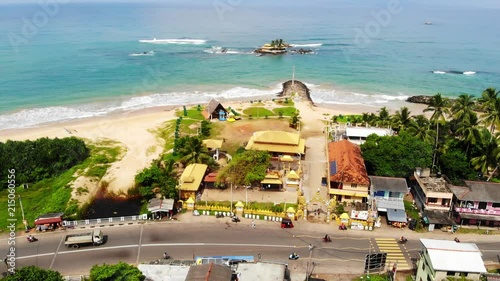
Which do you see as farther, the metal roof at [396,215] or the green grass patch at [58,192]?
the green grass patch at [58,192]

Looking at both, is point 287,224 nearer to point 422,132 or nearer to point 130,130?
point 422,132

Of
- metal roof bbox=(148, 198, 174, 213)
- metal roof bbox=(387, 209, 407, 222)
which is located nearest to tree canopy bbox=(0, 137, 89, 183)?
metal roof bbox=(148, 198, 174, 213)

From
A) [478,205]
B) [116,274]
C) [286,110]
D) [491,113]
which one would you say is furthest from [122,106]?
[478,205]

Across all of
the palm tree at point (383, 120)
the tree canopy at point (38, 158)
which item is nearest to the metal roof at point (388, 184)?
the palm tree at point (383, 120)

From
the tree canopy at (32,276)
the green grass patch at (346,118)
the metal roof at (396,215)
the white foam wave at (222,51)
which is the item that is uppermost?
the white foam wave at (222,51)

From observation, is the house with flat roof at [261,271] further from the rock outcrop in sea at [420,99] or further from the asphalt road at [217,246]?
the rock outcrop in sea at [420,99]

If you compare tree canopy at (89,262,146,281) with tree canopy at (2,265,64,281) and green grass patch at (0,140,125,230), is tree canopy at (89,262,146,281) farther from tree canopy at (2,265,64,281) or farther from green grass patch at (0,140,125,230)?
green grass patch at (0,140,125,230)

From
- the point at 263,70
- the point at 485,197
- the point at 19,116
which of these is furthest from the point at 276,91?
the point at 485,197
